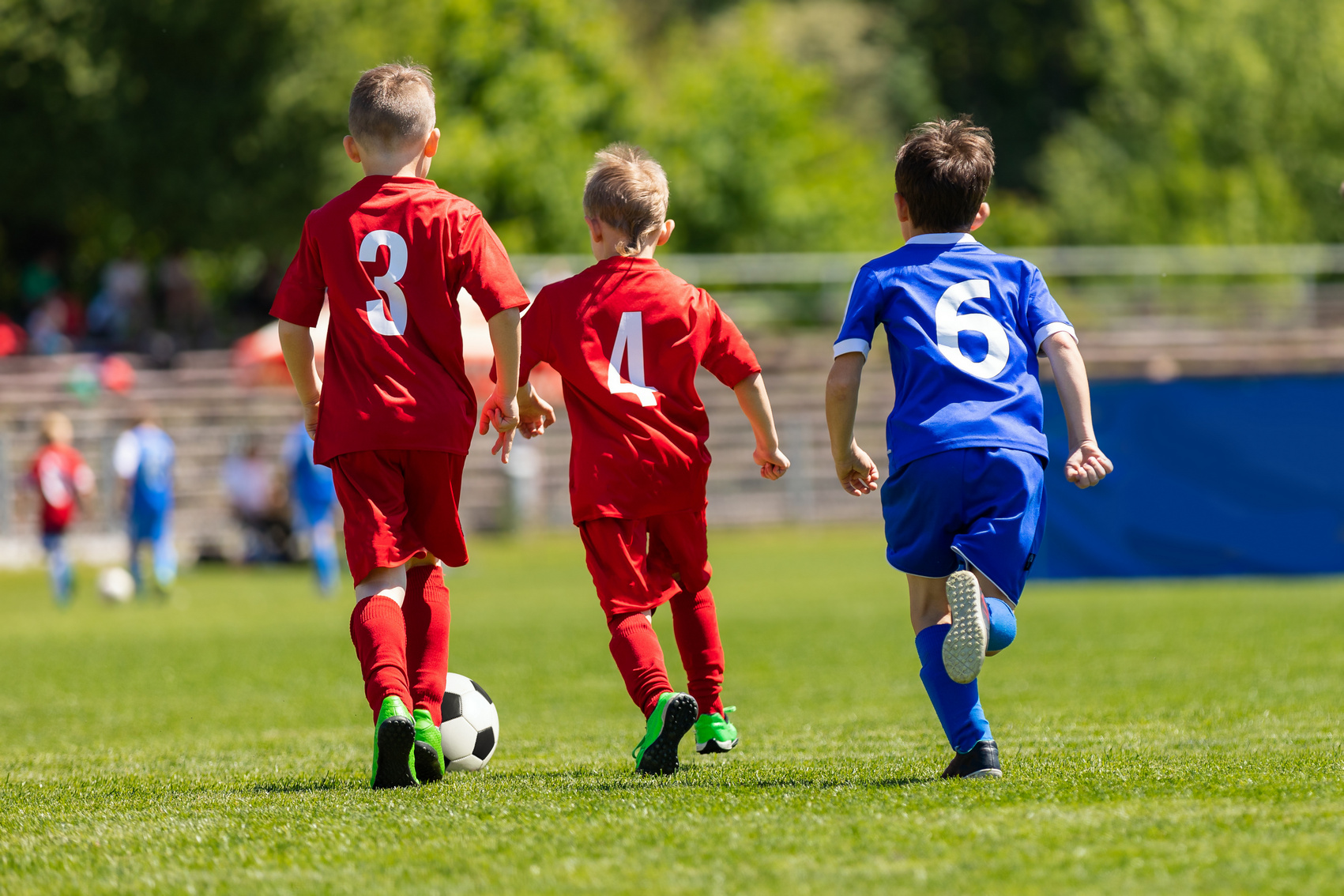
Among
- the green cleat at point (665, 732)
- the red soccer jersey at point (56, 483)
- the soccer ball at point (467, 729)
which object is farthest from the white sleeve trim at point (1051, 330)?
the red soccer jersey at point (56, 483)

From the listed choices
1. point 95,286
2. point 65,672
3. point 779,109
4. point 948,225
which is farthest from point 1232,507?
point 779,109

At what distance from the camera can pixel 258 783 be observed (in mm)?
4707

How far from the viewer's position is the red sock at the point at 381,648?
4.26 metres

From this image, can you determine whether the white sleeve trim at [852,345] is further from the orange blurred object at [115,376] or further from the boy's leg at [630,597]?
the orange blurred object at [115,376]

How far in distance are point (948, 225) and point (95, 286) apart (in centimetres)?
2638

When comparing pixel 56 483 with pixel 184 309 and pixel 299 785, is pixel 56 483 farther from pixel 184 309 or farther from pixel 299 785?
pixel 299 785

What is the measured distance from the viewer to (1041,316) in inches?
170

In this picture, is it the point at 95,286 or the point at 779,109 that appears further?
the point at 779,109

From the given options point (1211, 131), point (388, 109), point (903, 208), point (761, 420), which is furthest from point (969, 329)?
point (1211, 131)

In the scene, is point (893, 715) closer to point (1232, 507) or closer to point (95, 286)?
point (1232, 507)

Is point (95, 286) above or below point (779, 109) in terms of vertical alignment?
below

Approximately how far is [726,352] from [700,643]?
35.7 inches

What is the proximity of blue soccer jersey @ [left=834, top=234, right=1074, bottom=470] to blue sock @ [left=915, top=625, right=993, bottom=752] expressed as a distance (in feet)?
1.65

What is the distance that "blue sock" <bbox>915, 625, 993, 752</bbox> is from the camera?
13.5 feet
